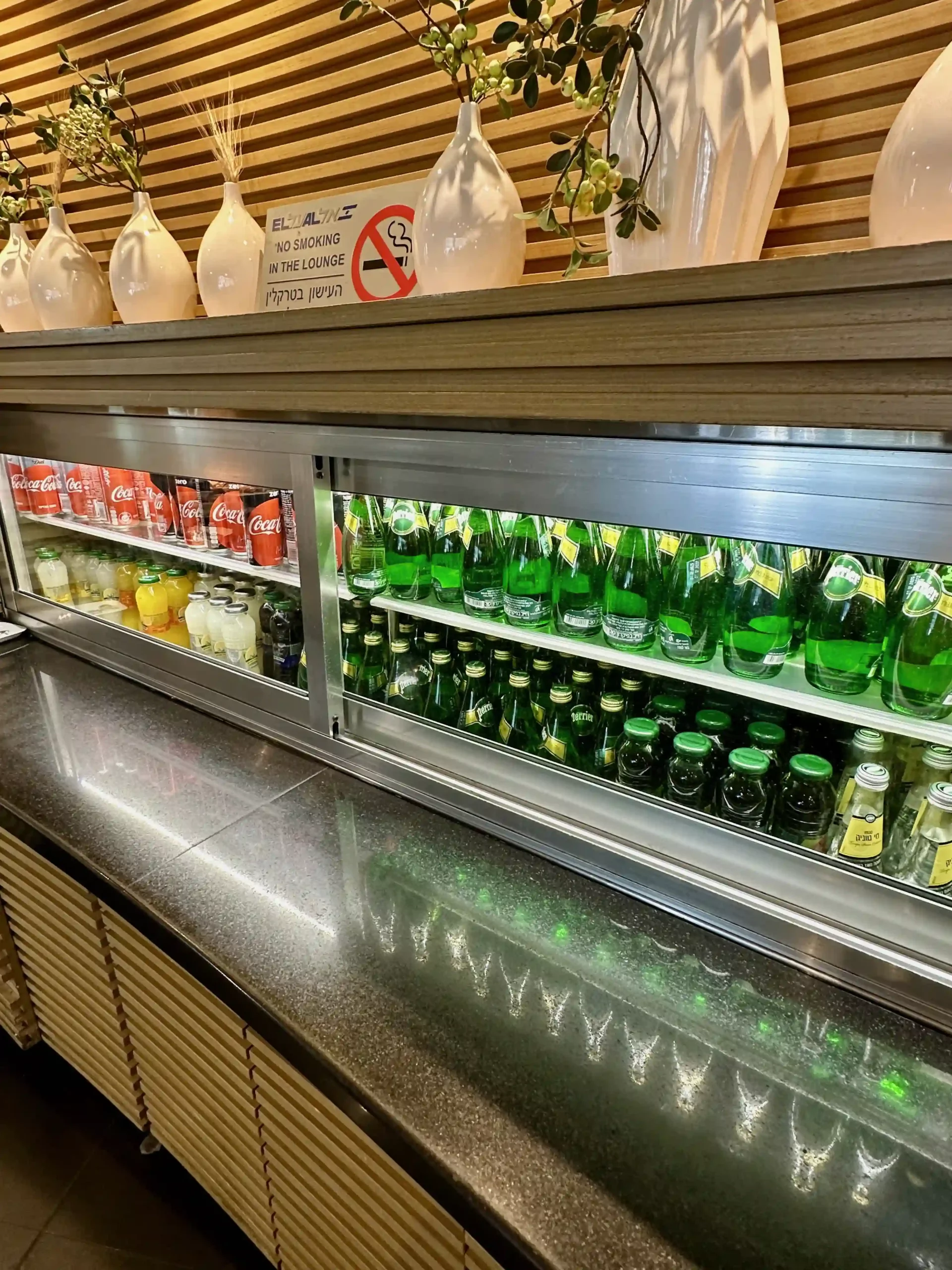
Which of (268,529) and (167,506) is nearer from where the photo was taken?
(268,529)

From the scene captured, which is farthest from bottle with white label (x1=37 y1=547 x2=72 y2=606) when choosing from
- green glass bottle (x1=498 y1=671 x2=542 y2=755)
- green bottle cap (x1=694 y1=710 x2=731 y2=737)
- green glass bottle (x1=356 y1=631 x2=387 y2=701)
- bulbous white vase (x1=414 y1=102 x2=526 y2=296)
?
green bottle cap (x1=694 y1=710 x2=731 y2=737)

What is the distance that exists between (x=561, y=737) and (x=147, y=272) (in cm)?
136

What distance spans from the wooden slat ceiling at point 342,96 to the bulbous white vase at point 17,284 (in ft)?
0.95

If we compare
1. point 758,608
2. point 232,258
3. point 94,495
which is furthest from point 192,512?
point 758,608

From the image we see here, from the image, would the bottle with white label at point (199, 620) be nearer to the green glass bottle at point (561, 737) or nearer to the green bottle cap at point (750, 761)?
the green glass bottle at point (561, 737)

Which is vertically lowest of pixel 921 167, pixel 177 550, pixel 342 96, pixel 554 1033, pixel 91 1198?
pixel 91 1198

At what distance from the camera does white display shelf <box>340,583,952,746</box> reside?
934 millimetres

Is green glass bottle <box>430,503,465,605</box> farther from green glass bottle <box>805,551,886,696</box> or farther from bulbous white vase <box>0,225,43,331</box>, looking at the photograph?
bulbous white vase <box>0,225,43,331</box>

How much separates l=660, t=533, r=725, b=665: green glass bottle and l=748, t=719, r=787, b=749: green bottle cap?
14 centimetres

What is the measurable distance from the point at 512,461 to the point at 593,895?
737 mm

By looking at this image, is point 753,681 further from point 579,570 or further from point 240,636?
point 240,636

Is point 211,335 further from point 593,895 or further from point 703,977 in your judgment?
point 703,977

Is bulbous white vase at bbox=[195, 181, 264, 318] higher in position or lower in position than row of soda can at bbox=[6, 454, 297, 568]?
higher

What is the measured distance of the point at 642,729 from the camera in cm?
120
